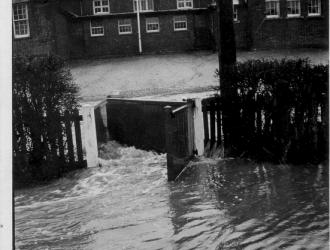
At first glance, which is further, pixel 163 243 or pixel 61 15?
pixel 61 15

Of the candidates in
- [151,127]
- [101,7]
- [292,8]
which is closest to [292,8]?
[292,8]

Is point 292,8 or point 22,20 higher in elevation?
point 22,20

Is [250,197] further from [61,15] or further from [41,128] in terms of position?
[61,15]

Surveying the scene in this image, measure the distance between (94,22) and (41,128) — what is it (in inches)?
995

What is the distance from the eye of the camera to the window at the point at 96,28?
31.2 metres

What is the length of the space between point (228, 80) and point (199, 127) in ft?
4.16

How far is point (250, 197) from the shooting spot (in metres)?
5.74

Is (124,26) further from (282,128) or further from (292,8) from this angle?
(282,128)

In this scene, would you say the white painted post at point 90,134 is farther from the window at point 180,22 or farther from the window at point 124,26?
the window at point 180,22

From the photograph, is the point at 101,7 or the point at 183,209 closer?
the point at 183,209

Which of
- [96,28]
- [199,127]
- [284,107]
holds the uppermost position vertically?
[96,28]

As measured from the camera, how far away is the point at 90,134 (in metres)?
8.05

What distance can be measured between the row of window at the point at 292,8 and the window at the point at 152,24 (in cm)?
808

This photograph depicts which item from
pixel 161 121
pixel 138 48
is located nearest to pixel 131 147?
pixel 161 121
